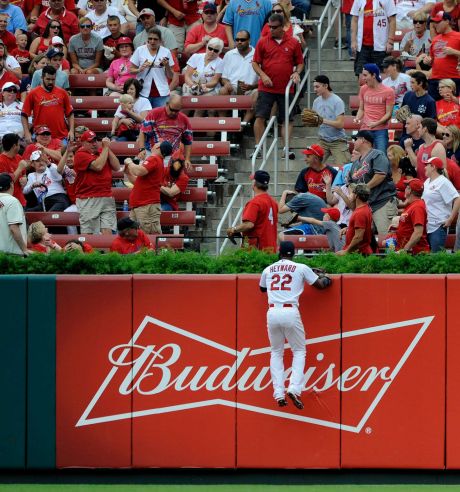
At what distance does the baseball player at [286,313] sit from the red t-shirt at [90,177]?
5046 mm

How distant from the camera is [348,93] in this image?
20.2 metres

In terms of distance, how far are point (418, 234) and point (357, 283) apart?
1.81 m

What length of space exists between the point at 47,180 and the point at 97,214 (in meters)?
1.28

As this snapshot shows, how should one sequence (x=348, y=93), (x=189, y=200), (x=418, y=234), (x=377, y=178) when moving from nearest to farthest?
(x=418, y=234) < (x=377, y=178) < (x=189, y=200) < (x=348, y=93)

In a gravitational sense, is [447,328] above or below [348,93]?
below

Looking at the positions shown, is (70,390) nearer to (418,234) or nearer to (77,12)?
(418,234)

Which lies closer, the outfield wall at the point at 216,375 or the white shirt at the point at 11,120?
the outfield wall at the point at 216,375

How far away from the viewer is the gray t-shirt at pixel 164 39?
2089 centimetres

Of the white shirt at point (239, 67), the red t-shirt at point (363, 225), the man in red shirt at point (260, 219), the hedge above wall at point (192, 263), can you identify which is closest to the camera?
the hedge above wall at point (192, 263)

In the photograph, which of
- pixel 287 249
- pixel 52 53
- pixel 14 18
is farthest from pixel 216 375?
pixel 14 18

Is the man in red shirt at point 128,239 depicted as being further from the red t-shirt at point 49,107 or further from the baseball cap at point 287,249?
the red t-shirt at point 49,107

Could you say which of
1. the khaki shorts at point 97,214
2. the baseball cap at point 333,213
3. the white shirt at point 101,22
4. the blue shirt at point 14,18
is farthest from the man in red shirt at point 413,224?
the blue shirt at point 14,18

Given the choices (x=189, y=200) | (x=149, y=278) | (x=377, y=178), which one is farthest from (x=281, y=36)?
(x=149, y=278)

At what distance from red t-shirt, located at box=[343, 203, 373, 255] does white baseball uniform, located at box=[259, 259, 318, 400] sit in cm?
155
